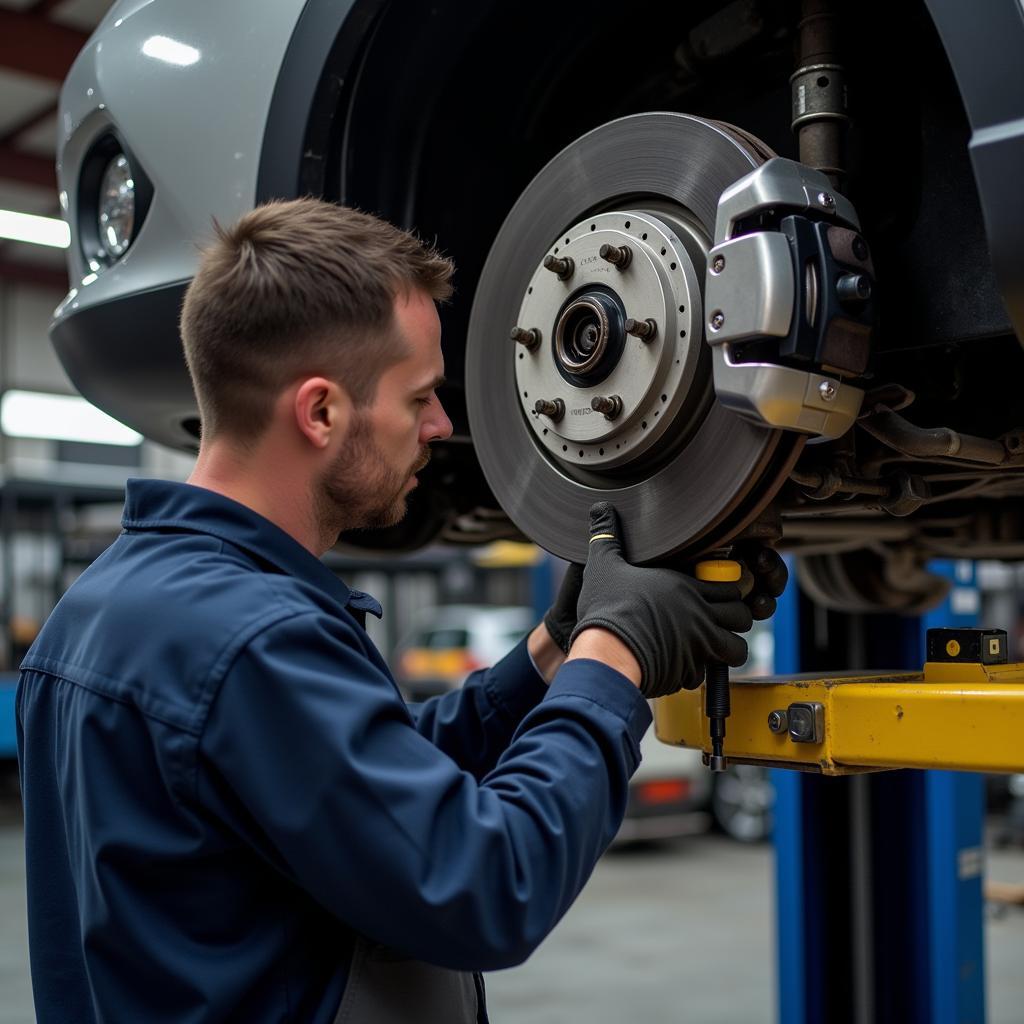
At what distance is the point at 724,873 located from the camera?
238 inches

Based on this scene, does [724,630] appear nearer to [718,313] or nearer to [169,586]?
[718,313]

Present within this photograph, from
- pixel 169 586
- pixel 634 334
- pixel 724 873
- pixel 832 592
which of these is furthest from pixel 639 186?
pixel 724 873

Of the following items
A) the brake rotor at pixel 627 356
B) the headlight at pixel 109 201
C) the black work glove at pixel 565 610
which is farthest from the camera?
the headlight at pixel 109 201

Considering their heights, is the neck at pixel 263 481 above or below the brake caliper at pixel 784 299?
below

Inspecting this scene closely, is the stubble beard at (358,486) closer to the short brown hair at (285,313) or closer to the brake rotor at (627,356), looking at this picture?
the short brown hair at (285,313)

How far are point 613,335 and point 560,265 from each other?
87 millimetres

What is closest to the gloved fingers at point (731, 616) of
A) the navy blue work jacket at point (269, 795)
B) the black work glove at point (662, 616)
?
the black work glove at point (662, 616)

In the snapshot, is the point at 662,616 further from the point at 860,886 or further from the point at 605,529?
the point at 860,886

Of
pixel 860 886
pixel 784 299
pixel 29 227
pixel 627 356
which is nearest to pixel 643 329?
pixel 627 356

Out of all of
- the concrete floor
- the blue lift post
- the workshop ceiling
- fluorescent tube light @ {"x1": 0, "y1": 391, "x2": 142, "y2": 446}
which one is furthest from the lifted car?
fluorescent tube light @ {"x1": 0, "y1": 391, "x2": 142, "y2": 446}

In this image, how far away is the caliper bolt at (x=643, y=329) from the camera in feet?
3.26

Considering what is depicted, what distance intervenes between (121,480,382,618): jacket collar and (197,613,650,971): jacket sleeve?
0.33ft

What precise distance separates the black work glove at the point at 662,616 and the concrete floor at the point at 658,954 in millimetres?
3066

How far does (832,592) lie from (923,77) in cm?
117
